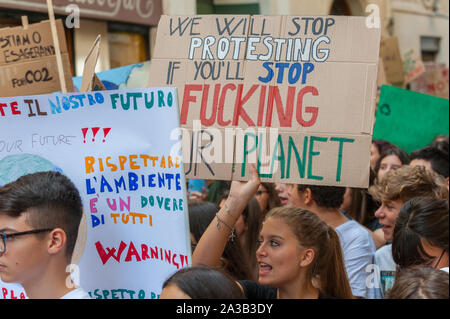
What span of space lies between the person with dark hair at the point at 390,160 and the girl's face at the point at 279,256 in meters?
2.41

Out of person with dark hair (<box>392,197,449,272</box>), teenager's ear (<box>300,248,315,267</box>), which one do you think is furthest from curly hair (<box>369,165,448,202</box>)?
teenager's ear (<box>300,248,315,267</box>)

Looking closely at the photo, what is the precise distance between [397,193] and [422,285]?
5.22ft

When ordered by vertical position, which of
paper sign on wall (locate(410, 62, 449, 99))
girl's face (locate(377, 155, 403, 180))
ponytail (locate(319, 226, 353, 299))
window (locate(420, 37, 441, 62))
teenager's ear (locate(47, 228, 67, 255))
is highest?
window (locate(420, 37, 441, 62))

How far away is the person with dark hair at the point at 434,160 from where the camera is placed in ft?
15.7

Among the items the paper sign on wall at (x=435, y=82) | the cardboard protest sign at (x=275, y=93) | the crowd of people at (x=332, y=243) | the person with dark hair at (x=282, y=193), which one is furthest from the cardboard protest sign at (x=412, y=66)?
the cardboard protest sign at (x=275, y=93)

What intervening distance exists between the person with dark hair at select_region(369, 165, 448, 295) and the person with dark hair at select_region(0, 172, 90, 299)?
66.1 inches

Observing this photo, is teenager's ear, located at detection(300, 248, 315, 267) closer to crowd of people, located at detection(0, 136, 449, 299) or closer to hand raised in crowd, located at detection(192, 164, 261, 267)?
crowd of people, located at detection(0, 136, 449, 299)

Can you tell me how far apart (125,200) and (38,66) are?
1541 mm

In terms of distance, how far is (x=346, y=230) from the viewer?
11.8ft

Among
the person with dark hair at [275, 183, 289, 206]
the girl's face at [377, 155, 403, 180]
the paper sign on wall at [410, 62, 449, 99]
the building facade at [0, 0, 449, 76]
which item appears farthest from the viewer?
the paper sign on wall at [410, 62, 449, 99]

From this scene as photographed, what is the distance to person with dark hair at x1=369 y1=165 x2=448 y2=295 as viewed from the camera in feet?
11.5

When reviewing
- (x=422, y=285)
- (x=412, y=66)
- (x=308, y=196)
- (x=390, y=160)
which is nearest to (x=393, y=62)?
(x=412, y=66)
